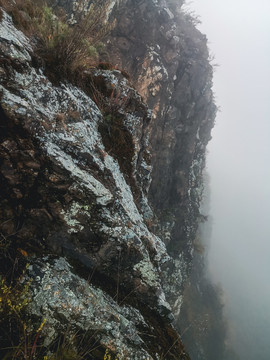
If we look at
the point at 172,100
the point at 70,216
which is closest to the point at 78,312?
the point at 70,216

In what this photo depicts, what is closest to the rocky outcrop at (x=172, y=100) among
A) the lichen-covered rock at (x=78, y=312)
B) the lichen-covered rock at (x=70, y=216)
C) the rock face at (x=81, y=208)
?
the rock face at (x=81, y=208)

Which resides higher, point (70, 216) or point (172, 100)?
point (172, 100)

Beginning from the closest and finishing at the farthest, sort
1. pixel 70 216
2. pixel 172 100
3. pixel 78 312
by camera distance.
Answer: pixel 78 312, pixel 70 216, pixel 172 100

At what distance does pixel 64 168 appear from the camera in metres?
2.65

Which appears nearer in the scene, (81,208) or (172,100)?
(81,208)

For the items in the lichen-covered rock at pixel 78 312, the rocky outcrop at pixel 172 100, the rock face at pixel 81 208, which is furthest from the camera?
the rocky outcrop at pixel 172 100

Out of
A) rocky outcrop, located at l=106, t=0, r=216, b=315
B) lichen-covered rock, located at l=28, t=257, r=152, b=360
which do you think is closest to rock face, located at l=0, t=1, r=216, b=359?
lichen-covered rock, located at l=28, t=257, r=152, b=360

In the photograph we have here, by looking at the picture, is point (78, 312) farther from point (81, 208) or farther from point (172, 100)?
point (172, 100)

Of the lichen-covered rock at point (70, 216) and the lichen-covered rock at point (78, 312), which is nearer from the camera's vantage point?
the lichen-covered rock at point (78, 312)

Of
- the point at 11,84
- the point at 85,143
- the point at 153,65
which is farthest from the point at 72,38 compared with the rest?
the point at 153,65

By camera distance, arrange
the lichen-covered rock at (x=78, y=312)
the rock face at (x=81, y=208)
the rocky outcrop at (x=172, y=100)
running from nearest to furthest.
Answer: the lichen-covered rock at (x=78, y=312) < the rock face at (x=81, y=208) < the rocky outcrop at (x=172, y=100)

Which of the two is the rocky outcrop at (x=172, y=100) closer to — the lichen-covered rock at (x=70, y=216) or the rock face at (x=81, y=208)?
the rock face at (x=81, y=208)

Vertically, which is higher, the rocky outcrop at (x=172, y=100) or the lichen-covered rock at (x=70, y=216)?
the rocky outcrop at (x=172, y=100)

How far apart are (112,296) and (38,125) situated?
2.47 meters
